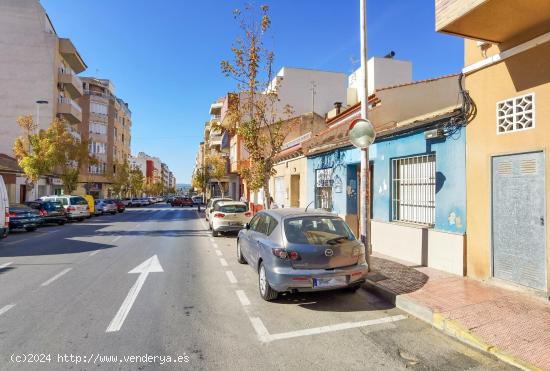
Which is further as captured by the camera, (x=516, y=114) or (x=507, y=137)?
(x=507, y=137)

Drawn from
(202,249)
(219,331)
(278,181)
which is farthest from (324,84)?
(219,331)

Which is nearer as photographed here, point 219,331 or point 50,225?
point 219,331

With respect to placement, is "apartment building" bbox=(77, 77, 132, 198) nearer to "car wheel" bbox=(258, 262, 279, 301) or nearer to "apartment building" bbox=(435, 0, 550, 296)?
"car wheel" bbox=(258, 262, 279, 301)

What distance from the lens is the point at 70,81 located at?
3872 cm

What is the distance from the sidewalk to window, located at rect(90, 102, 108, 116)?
2277 inches

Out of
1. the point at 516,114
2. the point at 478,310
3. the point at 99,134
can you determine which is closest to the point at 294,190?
the point at 516,114

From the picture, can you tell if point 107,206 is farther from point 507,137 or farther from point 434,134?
point 507,137

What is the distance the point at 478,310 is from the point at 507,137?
3.10 metres

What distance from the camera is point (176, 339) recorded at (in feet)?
14.2

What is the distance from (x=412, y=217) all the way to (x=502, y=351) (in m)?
5.27

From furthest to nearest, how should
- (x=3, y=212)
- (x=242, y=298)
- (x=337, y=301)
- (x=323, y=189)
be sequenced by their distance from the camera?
(x=323, y=189) → (x=3, y=212) → (x=242, y=298) → (x=337, y=301)

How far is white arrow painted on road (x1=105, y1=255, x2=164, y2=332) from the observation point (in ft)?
15.9

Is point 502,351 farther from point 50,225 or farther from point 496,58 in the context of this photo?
point 50,225

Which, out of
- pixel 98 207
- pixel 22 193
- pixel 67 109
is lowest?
pixel 98 207
